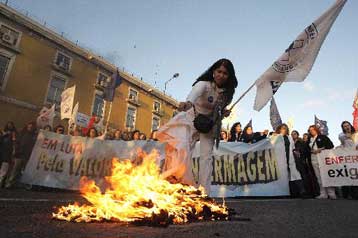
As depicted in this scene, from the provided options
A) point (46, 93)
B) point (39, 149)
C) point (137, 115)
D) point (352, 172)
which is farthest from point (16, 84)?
point (352, 172)

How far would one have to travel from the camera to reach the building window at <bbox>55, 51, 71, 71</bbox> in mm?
24625

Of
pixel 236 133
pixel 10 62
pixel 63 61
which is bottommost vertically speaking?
pixel 236 133

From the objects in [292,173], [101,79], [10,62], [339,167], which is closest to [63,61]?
[101,79]

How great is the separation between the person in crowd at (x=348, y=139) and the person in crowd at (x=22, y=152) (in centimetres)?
880

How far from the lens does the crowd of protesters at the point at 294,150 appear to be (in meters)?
7.66

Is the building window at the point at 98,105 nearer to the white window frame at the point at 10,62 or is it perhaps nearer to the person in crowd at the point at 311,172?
the white window frame at the point at 10,62

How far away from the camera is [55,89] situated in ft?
80.2

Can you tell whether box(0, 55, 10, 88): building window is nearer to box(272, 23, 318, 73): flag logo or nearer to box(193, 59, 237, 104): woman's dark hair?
box(272, 23, 318, 73): flag logo

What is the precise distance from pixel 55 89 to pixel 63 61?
2436mm

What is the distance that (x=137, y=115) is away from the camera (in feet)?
105

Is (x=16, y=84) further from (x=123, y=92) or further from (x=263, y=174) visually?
(x=263, y=174)

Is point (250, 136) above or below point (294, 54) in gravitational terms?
below

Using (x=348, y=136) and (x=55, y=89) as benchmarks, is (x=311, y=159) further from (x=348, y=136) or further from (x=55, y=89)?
(x=55, y=89)

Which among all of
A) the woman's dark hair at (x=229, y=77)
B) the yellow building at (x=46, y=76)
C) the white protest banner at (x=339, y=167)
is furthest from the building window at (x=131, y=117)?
the woman's dark hair at (x=229, y=77)
